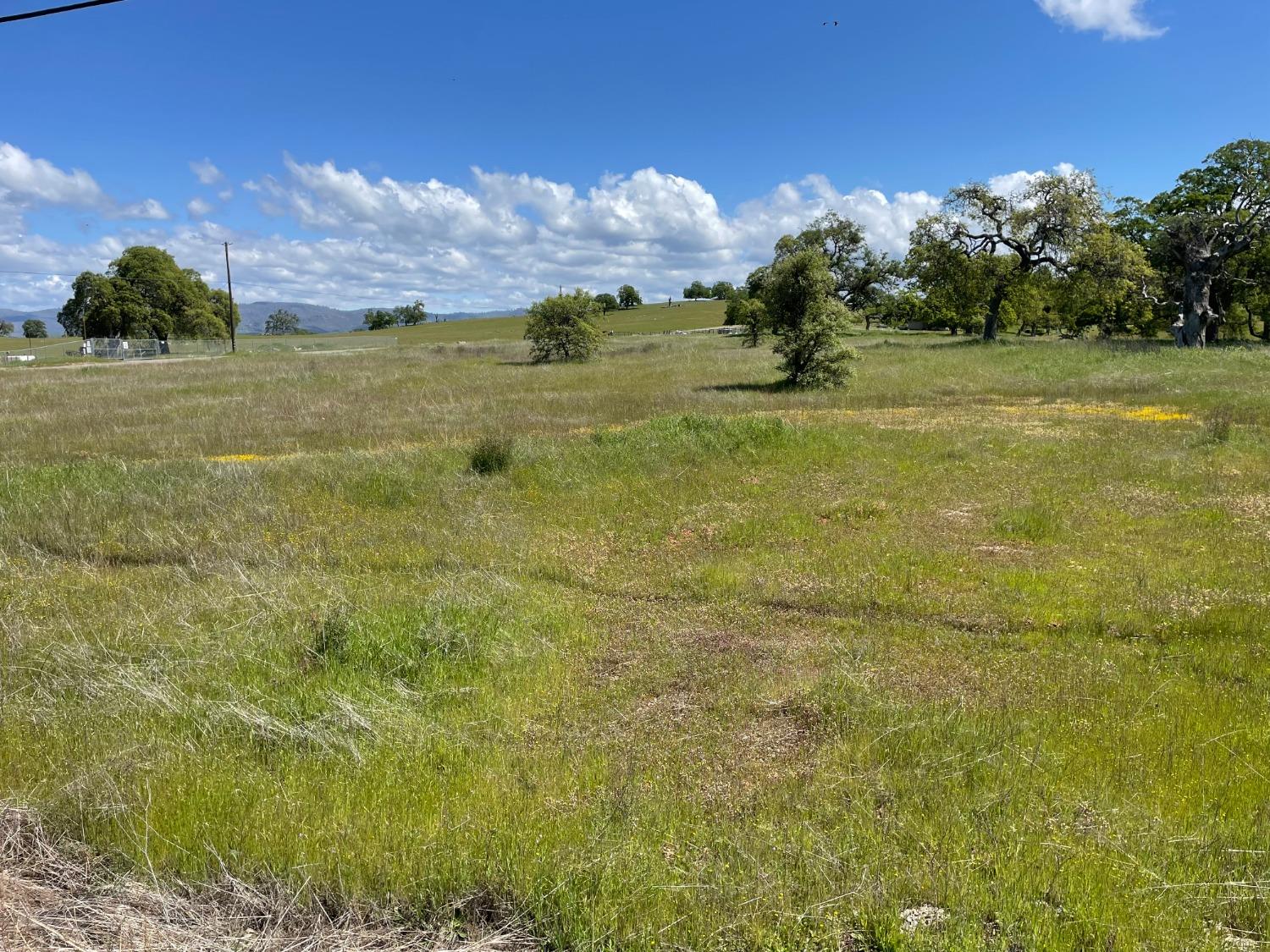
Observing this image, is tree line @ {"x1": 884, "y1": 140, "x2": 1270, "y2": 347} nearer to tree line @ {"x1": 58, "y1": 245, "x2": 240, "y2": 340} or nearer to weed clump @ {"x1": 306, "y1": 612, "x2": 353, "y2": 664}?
weed clump @ {"x1": 306, "y1": 612, "x2": 353, "y2": 664}

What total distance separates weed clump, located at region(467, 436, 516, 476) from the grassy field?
0.22 m

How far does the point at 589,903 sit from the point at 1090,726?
372 cm

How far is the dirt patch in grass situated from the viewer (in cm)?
313

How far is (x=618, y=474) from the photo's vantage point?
503 inches

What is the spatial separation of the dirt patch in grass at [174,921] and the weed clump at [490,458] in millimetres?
9409

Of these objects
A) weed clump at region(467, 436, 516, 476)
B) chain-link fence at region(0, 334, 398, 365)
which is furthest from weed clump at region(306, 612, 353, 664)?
chain-link fence at region(0, 334, 398, 365)

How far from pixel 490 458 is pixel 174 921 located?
10061mm

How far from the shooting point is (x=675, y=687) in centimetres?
562

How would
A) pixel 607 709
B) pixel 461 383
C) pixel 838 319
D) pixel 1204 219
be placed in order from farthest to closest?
1. pixel 1204 219
2. pixel 461 383
3. pixel 838 319
4. pixel 607 709

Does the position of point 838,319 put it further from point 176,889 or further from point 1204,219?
point 1204,219

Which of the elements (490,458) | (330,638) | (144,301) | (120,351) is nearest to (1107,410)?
(490,458)

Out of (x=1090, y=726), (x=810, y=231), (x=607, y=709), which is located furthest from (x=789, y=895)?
(x=810, y=231)

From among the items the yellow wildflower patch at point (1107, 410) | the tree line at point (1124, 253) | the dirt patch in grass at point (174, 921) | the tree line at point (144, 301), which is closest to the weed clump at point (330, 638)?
the dirt patch in grass at point (174, 921)

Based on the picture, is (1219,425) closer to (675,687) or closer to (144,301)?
(675,687)
